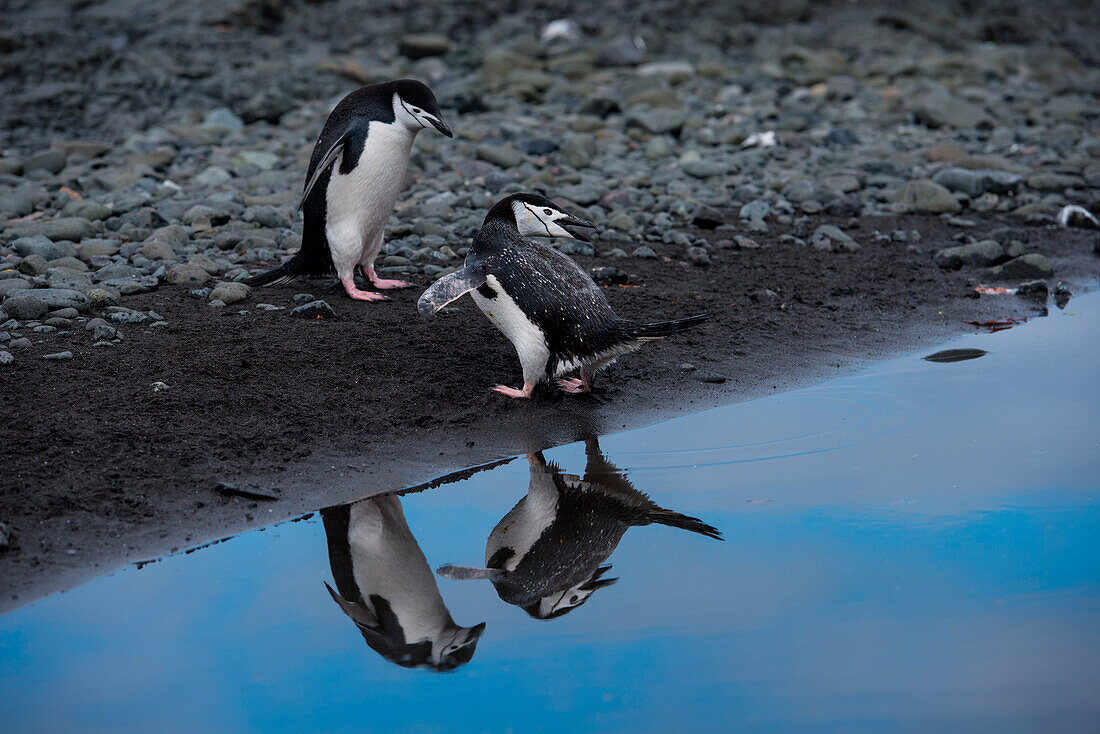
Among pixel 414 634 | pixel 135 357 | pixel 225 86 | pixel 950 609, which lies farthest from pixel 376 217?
pixel 225 86

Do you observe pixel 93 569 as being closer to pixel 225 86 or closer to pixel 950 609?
pixel 950 609

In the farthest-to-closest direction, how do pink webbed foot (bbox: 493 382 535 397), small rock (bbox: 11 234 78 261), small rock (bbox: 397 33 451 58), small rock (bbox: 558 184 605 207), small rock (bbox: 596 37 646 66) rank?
small rock (bbox: 397 33 451 58), small rock (bbox: 596 37 646 66), small rock (bbox: 558 184 605 207), small rock (bbox: 11 234 78 261), pink webbed foot (bbox: 493 382 535 397)

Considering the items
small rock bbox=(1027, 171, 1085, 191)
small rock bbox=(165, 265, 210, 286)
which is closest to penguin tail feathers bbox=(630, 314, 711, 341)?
small rock bbox=(165, 265, 210, 286)

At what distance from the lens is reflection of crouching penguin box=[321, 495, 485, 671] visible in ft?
8.08

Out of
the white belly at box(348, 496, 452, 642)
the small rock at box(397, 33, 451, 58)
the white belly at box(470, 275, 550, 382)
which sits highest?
the white belly at box(470, 275, 550, 382)

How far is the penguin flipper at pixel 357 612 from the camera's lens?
2.59 metres

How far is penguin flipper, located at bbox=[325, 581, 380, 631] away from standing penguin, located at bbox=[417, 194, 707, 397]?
1.22 metres

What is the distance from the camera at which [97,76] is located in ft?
35.4

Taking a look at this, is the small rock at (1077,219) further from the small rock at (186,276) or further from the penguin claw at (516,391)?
the small rock at (186,276)

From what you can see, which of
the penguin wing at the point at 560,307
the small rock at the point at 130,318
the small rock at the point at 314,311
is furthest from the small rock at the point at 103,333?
the penguin wing at the point at 560,307

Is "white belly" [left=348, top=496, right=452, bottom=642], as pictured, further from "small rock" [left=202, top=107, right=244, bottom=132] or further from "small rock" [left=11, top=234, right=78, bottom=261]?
"small rock" [left=202, top=107, right=244, bottom=132]

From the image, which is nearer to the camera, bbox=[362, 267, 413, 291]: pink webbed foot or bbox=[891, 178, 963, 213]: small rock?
bbox=[362, 267, 413, 291]: pink webbed foot

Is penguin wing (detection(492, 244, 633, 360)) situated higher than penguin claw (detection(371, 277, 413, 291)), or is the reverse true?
penguin wing (detection(492, 244, 633, 360))

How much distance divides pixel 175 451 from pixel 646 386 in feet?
5.77
